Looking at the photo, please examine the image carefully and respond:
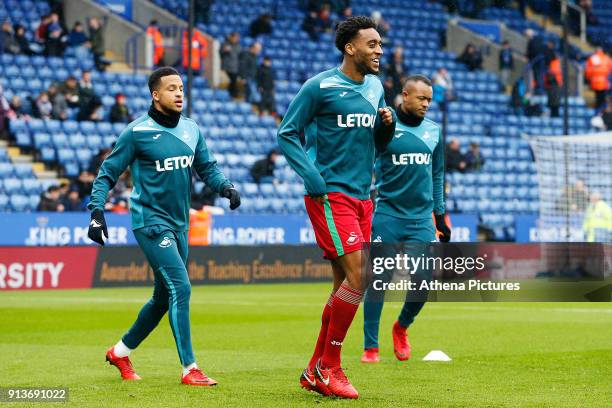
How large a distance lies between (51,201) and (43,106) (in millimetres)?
4081

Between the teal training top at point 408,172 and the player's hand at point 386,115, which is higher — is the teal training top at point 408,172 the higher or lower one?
the lower one

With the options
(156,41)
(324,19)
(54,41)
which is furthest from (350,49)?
(324,19)

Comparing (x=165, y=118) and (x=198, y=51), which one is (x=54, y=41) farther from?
(x=165, y=118)

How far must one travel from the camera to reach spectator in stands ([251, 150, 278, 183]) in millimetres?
28956

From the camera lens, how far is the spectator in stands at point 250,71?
31.6 meters

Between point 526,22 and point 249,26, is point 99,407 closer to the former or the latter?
point 249,26

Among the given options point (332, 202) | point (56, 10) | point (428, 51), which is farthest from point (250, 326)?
point (428, 51)

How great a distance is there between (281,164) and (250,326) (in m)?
15.3

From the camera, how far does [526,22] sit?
40594 millimetres

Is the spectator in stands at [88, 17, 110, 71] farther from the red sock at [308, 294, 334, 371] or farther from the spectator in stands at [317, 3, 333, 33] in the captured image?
the red sock at [308, 294, 334, 371]

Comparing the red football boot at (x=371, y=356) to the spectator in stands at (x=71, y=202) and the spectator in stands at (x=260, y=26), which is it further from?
the spectator in stands at (x=260, y=26)

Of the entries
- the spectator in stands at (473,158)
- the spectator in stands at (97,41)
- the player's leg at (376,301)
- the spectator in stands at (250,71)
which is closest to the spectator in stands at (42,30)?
the spectator in stands at (97,41)

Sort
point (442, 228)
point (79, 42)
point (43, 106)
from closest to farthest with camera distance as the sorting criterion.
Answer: point (442, 228) → point (43, 106) → point (79, 42)

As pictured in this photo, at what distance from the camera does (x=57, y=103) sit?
27531 mm
